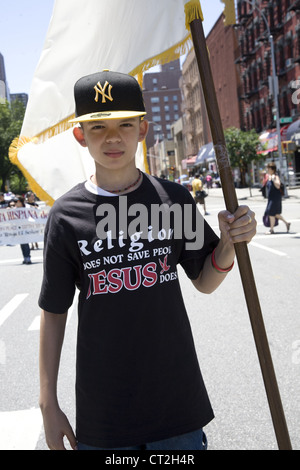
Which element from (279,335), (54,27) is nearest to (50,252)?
(54,27)

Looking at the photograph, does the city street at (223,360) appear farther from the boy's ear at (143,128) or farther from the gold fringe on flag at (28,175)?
the boy's ear at (143,128)

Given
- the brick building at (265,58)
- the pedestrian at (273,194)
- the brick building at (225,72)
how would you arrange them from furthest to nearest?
the brick building at (225,72) < the brick building at (265,58) < the pedestrian at (273,194)

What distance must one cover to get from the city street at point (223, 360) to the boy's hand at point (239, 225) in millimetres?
2008

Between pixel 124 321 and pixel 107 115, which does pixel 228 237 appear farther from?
pixel 107 115

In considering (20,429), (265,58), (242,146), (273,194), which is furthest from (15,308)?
(265,58)

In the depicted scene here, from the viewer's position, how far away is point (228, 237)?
1.92m

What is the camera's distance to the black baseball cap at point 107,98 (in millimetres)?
1857

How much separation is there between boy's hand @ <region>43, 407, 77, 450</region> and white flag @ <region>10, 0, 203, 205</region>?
1.33m

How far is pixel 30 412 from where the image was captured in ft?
13.8

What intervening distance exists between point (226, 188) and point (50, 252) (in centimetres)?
68

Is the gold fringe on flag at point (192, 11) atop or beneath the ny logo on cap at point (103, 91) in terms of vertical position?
atop

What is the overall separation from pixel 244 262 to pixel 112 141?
2.13 feet

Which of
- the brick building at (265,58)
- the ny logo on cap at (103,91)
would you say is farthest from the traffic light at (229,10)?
the brick building at (265,58)
